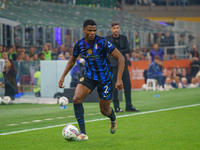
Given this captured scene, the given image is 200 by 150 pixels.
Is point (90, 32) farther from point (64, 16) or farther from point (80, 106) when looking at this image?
point (64, 16)

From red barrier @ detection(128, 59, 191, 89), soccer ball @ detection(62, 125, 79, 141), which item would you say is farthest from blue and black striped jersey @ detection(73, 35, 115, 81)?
red barrier @ detection(128, 59, 191, 89)

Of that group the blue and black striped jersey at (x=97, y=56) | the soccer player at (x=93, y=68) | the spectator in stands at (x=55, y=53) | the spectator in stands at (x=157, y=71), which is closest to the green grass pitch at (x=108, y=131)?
the soccer player at (x=93, y=68)

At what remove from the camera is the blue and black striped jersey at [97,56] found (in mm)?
8461

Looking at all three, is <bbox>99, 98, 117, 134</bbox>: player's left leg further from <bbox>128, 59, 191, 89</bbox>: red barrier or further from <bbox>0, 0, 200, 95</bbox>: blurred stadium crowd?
<bbox>128, 59, 191, 89</bbox>: red barrier

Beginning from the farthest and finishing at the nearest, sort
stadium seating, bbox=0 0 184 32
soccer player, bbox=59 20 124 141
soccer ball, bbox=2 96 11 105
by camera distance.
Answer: stadium seating, bbox=0 0 184 32, soccer ball, bbox=2 96 11 105, soccer player, bbox=59 20 124 141

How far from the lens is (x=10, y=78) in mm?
18125

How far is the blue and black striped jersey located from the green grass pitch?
107cm

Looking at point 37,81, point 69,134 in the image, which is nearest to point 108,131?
point 69,134

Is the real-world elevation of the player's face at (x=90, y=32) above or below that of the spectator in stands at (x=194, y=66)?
above

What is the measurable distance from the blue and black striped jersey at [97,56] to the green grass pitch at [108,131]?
107 cm

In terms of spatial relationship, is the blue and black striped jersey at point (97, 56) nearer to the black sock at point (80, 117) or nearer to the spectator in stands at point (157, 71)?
the black sock at point (80, 117)

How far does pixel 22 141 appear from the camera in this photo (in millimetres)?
8531

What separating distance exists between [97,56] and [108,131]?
1.76 meters

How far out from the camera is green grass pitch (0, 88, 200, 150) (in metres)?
7.90
